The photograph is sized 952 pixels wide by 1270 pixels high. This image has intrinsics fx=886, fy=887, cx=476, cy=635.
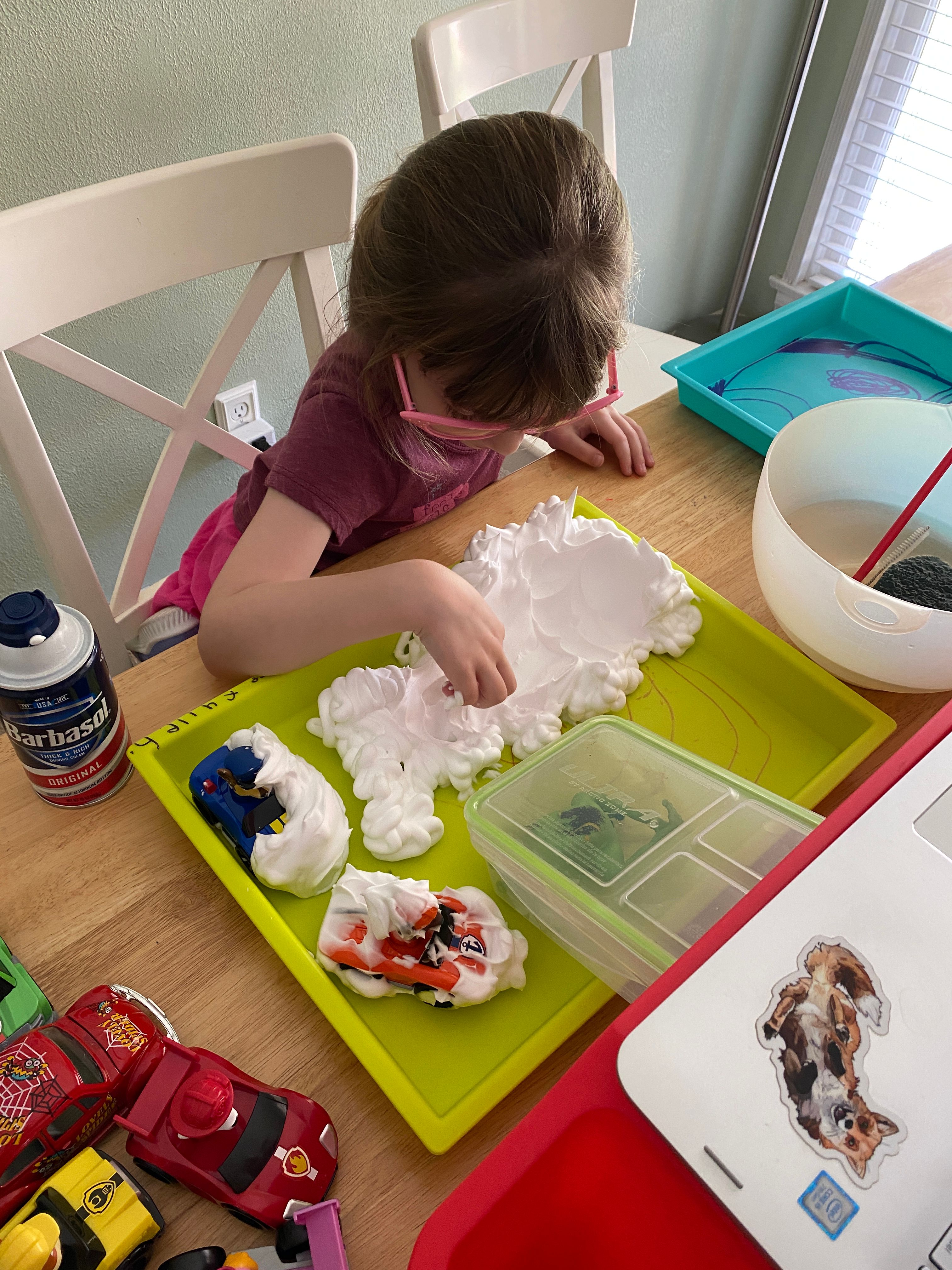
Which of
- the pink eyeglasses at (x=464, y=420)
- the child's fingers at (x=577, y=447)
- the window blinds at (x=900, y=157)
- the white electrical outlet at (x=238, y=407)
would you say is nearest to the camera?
the pink eyeglasses at (x=464, y=420)

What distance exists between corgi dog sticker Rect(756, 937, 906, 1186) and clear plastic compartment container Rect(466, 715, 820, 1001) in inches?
4.1

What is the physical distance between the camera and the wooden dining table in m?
0.47

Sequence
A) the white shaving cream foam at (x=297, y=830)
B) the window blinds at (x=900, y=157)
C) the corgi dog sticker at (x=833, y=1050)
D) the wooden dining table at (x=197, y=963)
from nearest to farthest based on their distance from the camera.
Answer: the corgi dog sticker at (x=833, y=1050), the wooden dining table at (x=197, y=963), the white shaving cream foam at (x=297, y=830), the window blinds at (x=900, y=157)

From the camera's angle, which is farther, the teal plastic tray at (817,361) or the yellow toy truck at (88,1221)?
the teal plastic tray at (817,361)

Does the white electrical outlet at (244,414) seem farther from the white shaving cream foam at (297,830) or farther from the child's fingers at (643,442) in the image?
the white shaving cream foam at (297,830)

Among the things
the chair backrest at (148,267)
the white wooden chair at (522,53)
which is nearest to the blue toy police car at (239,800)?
the chair backrest at (148,267)

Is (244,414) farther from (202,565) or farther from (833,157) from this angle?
(833,157)

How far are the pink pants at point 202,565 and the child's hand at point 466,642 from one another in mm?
333

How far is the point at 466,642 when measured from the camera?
658 mm

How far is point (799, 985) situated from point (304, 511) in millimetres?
573

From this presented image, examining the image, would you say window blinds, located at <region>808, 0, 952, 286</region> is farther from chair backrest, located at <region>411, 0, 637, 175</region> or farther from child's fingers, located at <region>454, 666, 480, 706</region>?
child's fingers, located at <region>454, 666, 480, 706</region>

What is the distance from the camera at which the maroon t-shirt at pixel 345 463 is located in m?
0.79

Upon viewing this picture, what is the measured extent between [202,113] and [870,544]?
103cm

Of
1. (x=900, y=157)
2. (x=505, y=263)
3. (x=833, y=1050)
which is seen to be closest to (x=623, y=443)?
(x=505, y=263)
